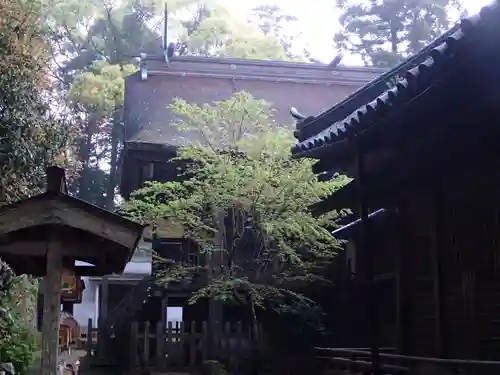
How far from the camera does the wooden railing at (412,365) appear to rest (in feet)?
18.2

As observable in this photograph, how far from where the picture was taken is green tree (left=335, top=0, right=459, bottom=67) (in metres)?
31.8

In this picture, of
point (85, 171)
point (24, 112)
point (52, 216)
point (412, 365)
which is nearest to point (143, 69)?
point (85, 171)

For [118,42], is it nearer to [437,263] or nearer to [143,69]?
[143,69]

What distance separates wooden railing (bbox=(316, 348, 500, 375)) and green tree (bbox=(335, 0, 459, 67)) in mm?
24545

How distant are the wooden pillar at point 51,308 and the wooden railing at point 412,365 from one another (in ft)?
10.8

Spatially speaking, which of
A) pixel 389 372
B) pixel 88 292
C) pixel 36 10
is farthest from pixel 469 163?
pixel 88 292

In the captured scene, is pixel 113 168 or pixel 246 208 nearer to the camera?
pixel 246 208

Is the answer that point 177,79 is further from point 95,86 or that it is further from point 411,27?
point 411,27

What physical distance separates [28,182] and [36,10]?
11.7 ft

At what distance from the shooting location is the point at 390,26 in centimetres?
3294

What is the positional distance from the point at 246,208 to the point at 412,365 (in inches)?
281

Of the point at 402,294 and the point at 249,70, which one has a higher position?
the point at 249,70

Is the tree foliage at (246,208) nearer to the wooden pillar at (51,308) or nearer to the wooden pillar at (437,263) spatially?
the wooden pillar at (437,263)

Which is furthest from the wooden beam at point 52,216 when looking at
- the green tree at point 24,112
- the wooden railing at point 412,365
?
the green tree at point 24,112
